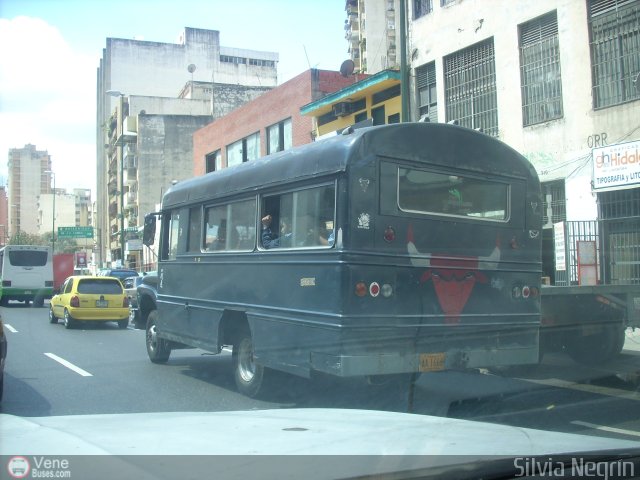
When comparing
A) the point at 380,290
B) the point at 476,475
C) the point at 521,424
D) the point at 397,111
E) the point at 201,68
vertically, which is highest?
the point at 201,68

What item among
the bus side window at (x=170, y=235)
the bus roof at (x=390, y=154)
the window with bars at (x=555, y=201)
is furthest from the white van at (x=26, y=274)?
the bus roof at (x=390, y=154)

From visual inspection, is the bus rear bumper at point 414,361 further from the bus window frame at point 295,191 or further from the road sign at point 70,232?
the road sign at point 70,232

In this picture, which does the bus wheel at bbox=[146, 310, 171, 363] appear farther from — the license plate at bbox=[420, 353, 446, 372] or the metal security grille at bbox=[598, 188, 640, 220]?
the metal security grille at bbox=[598, 188, 640, 220]

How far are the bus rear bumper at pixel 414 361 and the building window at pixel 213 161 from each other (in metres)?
29.2

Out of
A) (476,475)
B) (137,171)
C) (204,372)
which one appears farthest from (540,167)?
(137,171)

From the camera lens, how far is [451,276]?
278 inches

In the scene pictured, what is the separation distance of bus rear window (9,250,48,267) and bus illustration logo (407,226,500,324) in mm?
24298

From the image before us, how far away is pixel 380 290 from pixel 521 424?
2042 millimetres

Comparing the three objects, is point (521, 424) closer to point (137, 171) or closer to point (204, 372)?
point (204, 372)

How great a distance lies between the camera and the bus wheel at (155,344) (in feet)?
35.4

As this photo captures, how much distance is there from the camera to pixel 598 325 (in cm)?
960

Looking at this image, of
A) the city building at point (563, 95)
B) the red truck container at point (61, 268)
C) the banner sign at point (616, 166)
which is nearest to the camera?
the banner sign at point (616, 166)

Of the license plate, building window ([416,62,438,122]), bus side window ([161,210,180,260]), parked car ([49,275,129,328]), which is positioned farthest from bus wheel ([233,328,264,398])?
building window ([416,62,438,122])

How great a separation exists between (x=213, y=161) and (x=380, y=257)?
101ft
